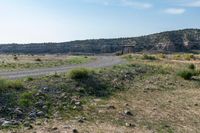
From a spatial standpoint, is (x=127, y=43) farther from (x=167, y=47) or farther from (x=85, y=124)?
(x=85, y=124)

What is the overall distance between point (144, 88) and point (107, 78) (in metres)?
3.95

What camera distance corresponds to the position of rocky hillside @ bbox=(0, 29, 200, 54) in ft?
528

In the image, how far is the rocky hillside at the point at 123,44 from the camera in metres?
161

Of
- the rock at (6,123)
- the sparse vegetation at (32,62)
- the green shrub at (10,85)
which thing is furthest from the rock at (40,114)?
the sparse vegetation at (32,62)

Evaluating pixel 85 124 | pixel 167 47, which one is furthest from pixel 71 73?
pixel 167 47

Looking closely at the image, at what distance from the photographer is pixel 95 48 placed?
175875 mm

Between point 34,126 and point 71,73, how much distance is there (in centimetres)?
1416

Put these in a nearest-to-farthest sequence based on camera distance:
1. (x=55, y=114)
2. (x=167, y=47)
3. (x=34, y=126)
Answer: (x=34, y=126), (x=55, y=114), (x=167, y=47)

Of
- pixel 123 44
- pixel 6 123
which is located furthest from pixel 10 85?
pixel 123 44

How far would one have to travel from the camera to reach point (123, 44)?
180875 millimetres

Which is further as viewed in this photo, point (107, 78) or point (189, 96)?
point (107, 78)

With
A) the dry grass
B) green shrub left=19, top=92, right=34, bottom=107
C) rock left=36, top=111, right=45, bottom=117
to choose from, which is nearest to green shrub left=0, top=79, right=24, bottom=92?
green shrub left=19, top=92, right=34, bottom=107

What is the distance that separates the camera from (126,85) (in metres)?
32.7

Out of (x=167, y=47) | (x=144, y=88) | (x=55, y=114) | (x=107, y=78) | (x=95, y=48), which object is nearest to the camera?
(x=55, y=114)
